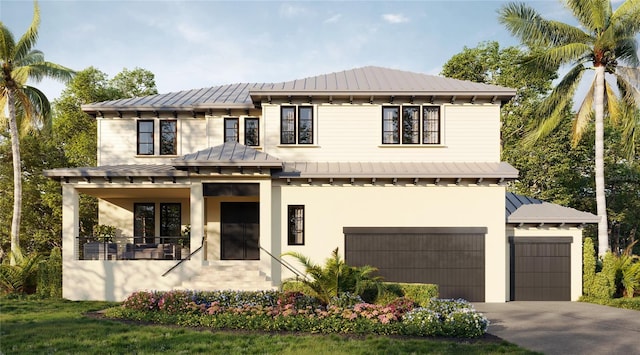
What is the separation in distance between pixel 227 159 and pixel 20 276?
334 inches

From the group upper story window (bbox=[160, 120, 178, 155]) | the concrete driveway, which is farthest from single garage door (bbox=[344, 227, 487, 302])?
upper story window (bbox=[160, 120, 178, 155])

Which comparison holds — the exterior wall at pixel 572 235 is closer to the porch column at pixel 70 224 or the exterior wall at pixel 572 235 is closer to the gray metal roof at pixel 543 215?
the gray metal roof at pixel 543 215

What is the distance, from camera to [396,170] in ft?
52.2

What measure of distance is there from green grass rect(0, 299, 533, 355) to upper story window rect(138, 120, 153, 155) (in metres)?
9.22

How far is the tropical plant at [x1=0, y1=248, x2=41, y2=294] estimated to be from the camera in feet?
51.0

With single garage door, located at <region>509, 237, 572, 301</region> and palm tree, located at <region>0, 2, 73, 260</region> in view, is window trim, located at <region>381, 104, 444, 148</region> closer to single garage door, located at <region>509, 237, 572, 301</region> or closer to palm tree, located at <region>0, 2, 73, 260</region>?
single garage door, located at <region>509, 237, 572, 301</region>

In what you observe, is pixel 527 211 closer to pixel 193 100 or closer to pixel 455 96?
pixel 455 96

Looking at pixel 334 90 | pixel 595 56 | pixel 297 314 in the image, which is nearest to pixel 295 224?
pixel 334 90

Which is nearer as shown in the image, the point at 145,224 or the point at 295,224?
the point at 295,224

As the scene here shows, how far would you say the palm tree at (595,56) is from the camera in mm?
18797

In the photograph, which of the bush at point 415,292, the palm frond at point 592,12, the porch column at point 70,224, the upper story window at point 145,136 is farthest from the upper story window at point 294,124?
the palm frond at point 592,12

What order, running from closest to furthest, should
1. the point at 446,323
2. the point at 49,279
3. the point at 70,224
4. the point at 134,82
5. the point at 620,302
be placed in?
the point at 446,323 < the point at 620,302 < the point at 49,279 < the point at 70,224 < the point at 134,82

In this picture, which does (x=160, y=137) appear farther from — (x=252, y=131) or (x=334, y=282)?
(x=334, y=282)

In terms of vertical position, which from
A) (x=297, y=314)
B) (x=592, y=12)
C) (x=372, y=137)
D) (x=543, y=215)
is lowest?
(x=297, y=314)
